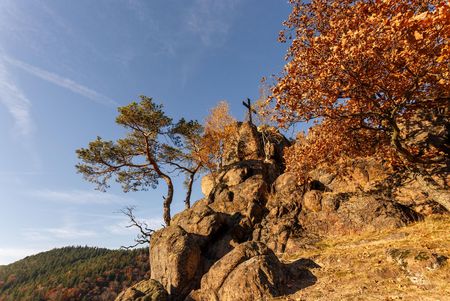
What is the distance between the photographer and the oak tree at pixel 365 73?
34.9ft

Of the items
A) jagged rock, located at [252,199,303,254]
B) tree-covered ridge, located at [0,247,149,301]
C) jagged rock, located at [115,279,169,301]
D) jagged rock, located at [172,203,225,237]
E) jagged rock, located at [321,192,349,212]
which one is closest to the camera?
jagged rock, located at [115,279,169,301]

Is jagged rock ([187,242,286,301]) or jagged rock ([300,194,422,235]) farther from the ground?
jagged rock ([300,194,422,235])

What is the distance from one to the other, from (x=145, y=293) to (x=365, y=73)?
1820 cm

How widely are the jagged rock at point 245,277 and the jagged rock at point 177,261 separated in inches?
108

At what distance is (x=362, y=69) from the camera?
12.2m

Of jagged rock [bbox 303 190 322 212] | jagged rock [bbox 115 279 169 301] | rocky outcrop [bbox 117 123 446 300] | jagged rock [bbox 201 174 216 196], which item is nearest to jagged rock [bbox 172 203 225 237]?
rocky outcrop [bbox 117 123 446 300]

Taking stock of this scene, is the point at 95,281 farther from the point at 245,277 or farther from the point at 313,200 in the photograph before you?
the point at 245,277

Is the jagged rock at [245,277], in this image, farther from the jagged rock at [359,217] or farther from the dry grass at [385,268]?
the jagged rock at [359,217]

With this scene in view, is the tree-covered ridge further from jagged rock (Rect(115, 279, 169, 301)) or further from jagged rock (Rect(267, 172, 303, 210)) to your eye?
jagged rock (Rect(115, 279, 169, 301))

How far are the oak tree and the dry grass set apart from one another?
96.9 inches

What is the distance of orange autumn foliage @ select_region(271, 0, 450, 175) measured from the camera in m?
10.6

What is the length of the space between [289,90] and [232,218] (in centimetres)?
1621


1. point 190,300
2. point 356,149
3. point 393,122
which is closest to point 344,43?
point 393,122

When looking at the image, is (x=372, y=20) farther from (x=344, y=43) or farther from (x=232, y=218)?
(x=232, y=218)
